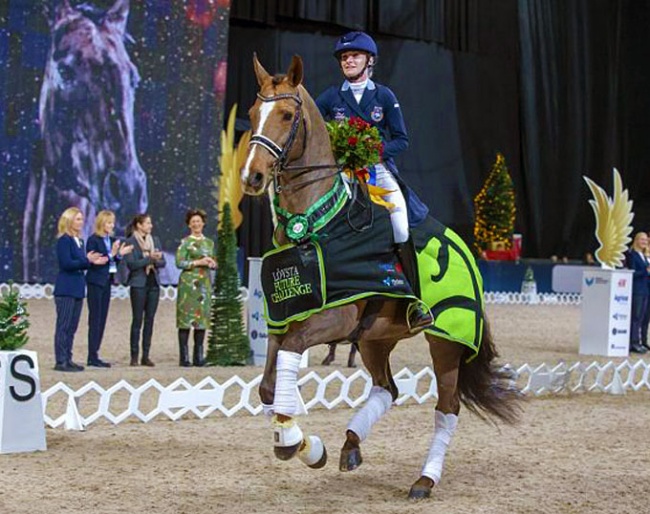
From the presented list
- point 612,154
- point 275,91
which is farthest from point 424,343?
point 612,154

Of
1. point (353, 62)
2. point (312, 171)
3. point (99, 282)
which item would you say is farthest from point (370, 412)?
point (99, 282)

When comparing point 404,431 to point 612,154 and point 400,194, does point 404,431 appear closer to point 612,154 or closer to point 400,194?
point 400,194

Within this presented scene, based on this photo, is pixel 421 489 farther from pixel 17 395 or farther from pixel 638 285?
pixel 638 285

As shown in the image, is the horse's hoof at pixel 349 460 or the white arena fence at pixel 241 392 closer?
the horse's hoof at pixel 349 460

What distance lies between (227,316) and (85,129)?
800 cm

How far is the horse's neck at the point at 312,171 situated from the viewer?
4.73 m

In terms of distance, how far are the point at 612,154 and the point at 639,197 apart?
157cm

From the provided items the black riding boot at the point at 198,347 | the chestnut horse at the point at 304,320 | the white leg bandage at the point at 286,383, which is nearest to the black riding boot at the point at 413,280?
the chestnut horse at the point at 304,320

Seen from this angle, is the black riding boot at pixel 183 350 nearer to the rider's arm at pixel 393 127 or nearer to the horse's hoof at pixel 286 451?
the rider's arm at pixel 393 127

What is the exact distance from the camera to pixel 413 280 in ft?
17.3

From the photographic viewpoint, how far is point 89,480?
17.4ft

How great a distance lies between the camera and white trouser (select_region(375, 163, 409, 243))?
509 centimetres

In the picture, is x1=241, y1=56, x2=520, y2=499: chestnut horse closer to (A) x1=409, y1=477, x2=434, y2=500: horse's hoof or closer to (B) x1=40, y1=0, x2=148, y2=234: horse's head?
(A) x1=409, y1=477, x2=434, y2=500: horse's hoof

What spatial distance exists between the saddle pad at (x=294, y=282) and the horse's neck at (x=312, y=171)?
0.20m
